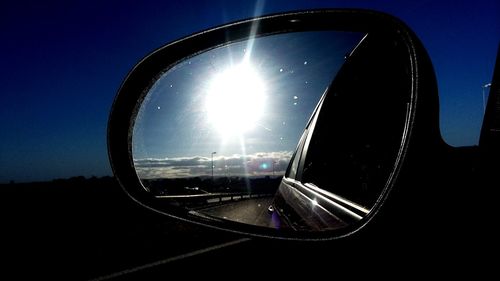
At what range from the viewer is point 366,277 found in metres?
1.39

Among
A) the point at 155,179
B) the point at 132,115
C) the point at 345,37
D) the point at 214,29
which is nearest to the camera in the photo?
the point at 345,37

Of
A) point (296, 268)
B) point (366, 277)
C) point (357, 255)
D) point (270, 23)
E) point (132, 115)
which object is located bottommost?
point (296, 268)

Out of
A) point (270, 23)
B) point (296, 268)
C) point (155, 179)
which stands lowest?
point (296, 268)

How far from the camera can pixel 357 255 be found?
4.30 ft

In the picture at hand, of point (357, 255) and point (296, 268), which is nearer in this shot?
point (357, 255)

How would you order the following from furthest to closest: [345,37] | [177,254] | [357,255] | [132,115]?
[177,254] → [132,115] → [345,37] → [357,255]

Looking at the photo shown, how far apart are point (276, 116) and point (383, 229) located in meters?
1.33

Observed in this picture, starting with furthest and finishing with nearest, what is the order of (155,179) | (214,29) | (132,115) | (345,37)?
(155,179)
(132,115)
(214,29)
(345,37)

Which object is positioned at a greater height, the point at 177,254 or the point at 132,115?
the point at 132,115

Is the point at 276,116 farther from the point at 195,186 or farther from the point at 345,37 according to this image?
the point at 195,186

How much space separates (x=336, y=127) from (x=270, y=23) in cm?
81

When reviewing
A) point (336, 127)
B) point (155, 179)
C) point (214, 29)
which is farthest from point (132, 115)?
point (336, 127)

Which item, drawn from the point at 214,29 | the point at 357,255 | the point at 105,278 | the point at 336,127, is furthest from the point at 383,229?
the point at 105,278

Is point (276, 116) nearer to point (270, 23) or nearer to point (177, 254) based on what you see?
point (270, 23)
